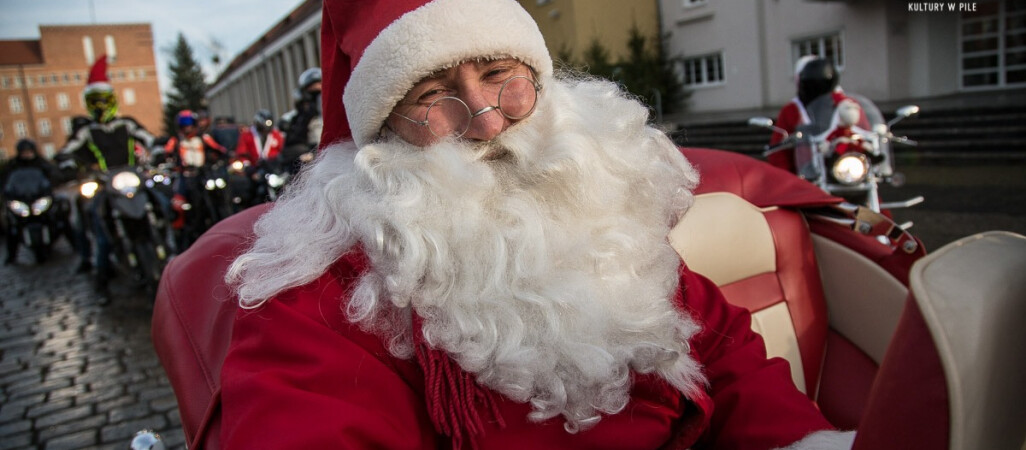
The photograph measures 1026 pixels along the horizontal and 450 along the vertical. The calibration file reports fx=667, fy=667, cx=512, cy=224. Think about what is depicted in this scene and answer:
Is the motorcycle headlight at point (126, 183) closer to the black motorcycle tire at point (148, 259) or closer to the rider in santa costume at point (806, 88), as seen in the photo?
the black motorcycle tire at point (148, 259)

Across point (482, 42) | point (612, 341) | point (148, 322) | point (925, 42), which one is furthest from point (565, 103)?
point (925, 42)

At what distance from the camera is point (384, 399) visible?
129cm

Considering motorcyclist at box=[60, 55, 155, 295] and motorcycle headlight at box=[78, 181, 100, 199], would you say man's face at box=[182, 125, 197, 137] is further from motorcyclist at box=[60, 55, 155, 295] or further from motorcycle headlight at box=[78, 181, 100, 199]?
motorcycle headlight at box=[78, 181, 100, 199]

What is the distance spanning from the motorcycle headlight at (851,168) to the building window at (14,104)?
275ft

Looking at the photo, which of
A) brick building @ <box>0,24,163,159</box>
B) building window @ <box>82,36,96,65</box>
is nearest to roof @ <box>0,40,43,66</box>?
brick building @ <box>0,24,163,159</box>

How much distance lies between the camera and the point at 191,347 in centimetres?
155

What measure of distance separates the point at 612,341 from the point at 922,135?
12.4 metres

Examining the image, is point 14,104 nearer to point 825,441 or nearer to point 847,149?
point 847,149

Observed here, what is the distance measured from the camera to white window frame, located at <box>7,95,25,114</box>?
2688 inches

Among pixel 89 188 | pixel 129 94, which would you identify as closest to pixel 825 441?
pixel 89 188

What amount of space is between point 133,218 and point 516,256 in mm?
6001

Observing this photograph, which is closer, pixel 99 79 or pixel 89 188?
pixel 89 188

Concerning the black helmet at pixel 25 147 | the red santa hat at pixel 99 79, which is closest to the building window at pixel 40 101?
the black helmet at pixel 25 147

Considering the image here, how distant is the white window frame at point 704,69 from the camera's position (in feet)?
57.7
